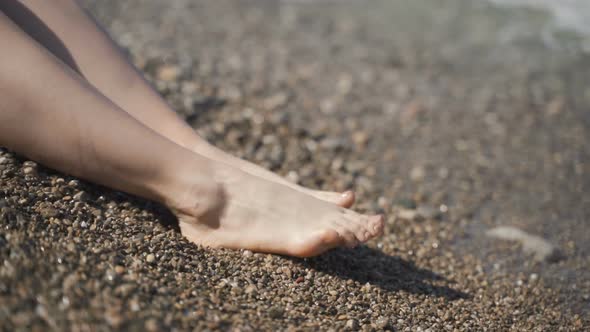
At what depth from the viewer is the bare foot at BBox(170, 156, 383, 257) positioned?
2.27 metres

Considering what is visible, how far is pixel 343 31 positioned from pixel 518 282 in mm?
3289

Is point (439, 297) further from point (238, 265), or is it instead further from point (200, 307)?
point (200, 307)

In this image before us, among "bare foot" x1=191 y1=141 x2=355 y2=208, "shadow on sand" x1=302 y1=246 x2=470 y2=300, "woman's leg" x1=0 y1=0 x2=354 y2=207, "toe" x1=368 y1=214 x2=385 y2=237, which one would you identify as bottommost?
"shadow on sand" x1=302 y1=246 x2=470 y2=300

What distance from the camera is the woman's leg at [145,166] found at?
2.03m

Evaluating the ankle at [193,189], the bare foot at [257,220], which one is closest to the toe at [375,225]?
the bare foot at [257,220]

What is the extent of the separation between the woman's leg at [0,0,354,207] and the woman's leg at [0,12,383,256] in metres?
0.20

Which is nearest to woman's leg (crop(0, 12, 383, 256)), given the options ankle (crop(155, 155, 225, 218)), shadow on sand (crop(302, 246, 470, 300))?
ankle (crop(155, 155, 225, 218))

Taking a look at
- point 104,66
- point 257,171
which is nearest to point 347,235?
point 257,171

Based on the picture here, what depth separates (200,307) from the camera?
1.83 metres

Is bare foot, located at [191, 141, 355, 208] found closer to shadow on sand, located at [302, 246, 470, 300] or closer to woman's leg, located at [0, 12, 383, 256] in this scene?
woman's leg, located at [0, 12, 383, 256]

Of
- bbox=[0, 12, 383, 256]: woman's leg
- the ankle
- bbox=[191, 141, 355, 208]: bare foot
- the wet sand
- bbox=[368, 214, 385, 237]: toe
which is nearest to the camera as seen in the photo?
the wet sand

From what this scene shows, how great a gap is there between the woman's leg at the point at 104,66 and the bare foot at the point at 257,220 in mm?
A: 178

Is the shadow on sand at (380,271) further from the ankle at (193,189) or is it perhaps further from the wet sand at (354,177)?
the ankle at (193,189)

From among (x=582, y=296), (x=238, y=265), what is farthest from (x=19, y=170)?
(x=582, y=296)
